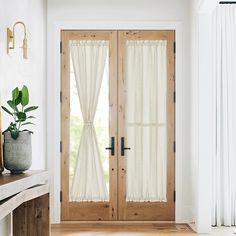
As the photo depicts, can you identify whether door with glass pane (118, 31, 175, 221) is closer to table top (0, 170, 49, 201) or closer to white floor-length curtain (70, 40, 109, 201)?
white floor-length curtain (70, 40, 109, 201)

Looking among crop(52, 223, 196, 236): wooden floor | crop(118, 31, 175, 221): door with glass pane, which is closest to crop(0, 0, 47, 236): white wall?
crop(52, 223, 196, 236): wooden floor

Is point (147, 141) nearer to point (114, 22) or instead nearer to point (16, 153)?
point (114, 22)

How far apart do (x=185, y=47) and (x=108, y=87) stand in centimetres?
107

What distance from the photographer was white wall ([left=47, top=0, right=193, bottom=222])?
7031 mm

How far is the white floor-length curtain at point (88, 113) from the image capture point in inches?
276

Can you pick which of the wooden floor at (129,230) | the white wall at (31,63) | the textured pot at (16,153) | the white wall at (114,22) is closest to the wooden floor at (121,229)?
the wooden floor at (129,230)

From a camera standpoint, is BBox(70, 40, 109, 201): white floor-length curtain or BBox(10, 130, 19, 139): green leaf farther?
BBox(70, 40, 109, 201): white floor-length curtain

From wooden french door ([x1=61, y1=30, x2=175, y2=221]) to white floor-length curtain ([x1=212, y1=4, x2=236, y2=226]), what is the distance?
539 millimetres

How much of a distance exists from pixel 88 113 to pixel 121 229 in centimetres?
146

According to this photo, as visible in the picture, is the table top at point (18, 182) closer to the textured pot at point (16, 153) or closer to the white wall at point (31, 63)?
the textured pot at point (16, 153)

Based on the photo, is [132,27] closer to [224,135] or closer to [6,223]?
[224,135]

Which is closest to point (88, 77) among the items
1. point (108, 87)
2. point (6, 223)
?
point (108, 87)

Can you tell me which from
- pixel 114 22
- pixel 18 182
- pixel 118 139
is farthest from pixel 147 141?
pixel 18 182

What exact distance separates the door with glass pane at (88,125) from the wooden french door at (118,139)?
0.04 ft
